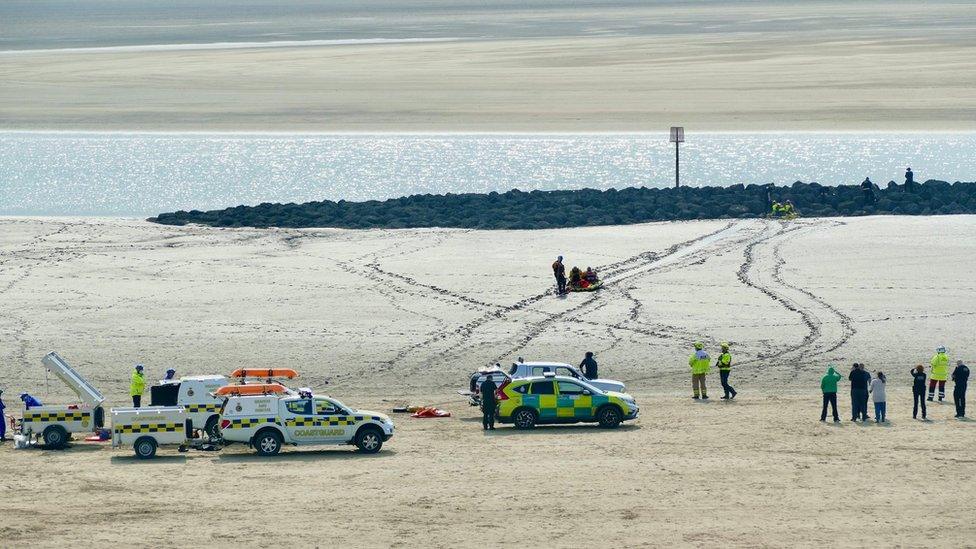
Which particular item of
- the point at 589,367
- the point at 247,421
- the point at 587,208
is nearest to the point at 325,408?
the point at 247,421

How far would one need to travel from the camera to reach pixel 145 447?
24188 mm

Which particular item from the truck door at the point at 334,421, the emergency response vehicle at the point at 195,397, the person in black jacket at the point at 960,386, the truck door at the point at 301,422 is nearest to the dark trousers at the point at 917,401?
the person in black jacket at the point at 960,386

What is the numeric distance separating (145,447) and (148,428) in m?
0.31

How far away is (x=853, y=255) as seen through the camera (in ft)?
131

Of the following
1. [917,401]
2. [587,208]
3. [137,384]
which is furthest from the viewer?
[587,208]

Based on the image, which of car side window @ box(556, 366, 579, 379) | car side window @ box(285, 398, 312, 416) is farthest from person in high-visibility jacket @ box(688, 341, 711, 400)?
car side window @ box(285, 398, 312, 416)

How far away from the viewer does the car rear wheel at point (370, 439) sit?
24391 mm

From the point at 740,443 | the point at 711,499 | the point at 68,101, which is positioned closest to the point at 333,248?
the point at 740,443

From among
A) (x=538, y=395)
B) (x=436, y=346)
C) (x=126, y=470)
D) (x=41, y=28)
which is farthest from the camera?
(x=41, y=28)

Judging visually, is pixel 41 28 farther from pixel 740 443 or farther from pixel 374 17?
pixel 740 443

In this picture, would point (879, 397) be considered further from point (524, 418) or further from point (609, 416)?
point (524, 418)

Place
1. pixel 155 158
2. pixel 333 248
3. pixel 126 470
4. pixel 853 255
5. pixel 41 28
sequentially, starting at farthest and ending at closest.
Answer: pixel 41 28
pixel 155 158
pixel 333 248
pixel 853 255
pixel 126 470

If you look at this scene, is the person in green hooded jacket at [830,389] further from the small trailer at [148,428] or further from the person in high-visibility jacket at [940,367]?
the small trailer at [148,428]

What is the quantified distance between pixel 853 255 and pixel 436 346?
531 inches
